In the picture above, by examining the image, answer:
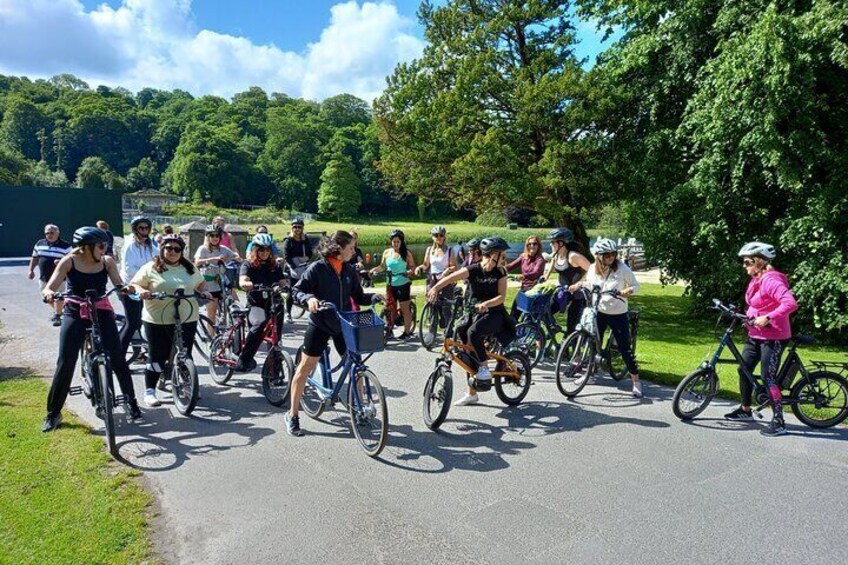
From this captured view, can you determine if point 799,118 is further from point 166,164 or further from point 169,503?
point 166,164

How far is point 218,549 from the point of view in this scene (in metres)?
3.43

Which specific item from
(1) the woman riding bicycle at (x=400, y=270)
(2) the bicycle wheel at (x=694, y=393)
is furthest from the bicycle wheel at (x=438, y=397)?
(1) the woman riding bicycle at (x=400, y=270)

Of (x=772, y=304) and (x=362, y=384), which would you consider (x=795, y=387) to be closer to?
(x=772, y=304)

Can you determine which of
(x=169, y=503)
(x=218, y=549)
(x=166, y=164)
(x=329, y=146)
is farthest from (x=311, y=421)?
(x=166, y=164)

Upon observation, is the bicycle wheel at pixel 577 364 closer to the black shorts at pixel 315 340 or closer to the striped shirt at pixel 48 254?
the black shorts at pixel 315 340

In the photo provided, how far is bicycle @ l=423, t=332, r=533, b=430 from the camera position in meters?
5.32

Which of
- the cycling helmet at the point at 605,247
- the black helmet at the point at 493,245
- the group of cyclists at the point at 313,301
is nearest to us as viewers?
the group of cyclists at the point at 313,301

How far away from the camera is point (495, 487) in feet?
14.0

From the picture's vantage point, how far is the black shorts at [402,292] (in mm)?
9609

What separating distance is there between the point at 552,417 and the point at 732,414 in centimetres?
190

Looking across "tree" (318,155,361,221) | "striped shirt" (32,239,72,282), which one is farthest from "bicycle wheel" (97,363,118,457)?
"tree" (318,155,361,221)

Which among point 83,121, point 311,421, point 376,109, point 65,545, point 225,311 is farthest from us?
point 83,121

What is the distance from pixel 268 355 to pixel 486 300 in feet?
8.16

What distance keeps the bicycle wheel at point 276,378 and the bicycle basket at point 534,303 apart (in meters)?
3.19
